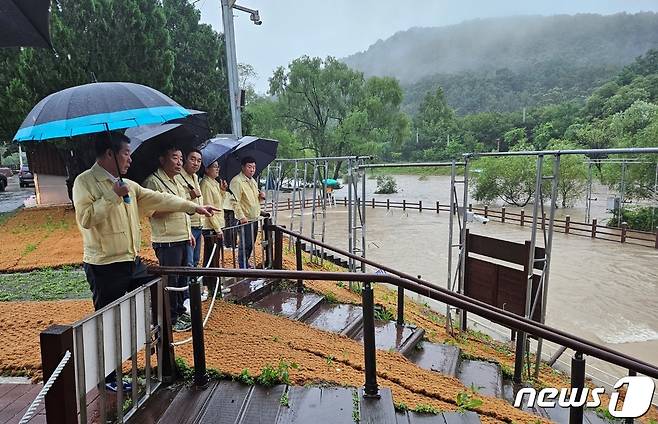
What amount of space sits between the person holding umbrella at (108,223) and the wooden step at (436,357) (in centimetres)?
288

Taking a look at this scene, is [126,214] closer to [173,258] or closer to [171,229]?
[171,229]

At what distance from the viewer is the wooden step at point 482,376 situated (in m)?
4.22

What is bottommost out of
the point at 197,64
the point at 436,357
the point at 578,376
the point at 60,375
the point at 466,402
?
the point at 436,357

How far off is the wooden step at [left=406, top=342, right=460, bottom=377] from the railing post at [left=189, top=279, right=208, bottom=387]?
232 centimetres

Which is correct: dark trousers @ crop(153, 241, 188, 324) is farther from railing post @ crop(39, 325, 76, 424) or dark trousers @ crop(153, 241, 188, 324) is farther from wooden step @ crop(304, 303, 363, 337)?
railing post @ crop(39, 325, 76, 424)

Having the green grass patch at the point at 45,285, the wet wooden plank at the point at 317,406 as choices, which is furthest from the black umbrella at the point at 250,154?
the wet wooden plank at the point at 317,406

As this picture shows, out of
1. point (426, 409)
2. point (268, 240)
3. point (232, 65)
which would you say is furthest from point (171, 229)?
point (232, 65)

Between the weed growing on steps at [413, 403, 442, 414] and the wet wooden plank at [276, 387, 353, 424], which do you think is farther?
the weed growing on steps at [413, 403, 442, 414]

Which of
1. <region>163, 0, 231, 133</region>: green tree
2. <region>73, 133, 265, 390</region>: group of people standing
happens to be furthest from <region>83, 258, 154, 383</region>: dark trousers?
<region>163, 0, 231, 133</region>: green tree

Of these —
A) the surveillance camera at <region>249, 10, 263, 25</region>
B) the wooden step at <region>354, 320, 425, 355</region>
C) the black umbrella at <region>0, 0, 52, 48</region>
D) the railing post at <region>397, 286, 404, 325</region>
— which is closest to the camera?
the black umbrella at <region>0, 0, 52, 48</region>

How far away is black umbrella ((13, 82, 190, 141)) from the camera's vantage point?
2.38 metres

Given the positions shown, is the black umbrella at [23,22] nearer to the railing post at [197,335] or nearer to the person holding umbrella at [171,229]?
the person holding umbrella at [171,229]

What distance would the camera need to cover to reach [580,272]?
498 inches

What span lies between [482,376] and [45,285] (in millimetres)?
5542
